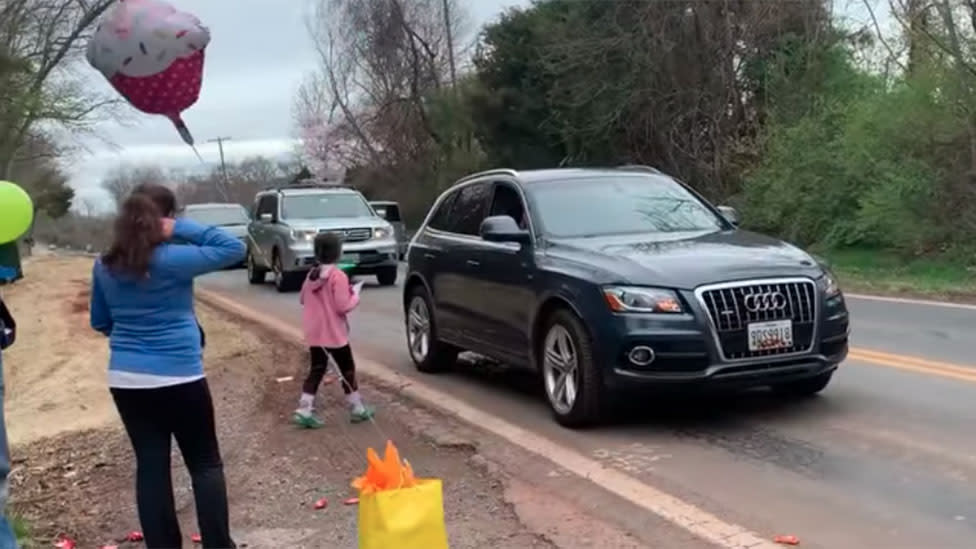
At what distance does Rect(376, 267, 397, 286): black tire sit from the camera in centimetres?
2115

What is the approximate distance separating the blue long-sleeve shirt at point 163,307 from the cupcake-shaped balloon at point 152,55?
1.95 metres

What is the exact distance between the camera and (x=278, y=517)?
6.07 meters

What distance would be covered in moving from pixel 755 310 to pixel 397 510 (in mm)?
3504

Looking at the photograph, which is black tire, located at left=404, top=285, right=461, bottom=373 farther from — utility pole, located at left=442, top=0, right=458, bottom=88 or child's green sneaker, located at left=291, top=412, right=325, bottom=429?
utility pole, located at left=442, top=0, right=458, bottom=88

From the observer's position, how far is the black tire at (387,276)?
833 inches

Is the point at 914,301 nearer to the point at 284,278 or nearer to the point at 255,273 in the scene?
the point at 284,278

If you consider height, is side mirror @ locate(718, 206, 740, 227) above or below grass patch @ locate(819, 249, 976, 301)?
above

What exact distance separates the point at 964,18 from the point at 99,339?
49.2 ft

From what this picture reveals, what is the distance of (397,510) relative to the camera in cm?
447

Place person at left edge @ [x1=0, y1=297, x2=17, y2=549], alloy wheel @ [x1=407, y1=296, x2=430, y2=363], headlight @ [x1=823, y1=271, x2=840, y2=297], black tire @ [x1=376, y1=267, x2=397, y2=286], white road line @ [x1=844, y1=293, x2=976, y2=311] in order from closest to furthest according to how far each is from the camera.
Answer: person at left edge @ [x1=0, y1=297, x2=17, y2=549] → headlight @ [x1=823, y1=271, x2=840, y2=297] → alloy wheel @ [x1=407, y1=296, x2=430, y2=363] → white road line @ [x1=844, y1=293, x2=976, y2=311] → black tire @ [x1=376, y1=267, x2=397, y2=286]

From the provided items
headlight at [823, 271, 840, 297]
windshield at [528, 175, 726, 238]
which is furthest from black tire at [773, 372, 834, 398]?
windshield at [528, 175, 726, 238]

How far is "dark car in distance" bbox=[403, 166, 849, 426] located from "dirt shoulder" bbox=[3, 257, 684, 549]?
2.73 ft

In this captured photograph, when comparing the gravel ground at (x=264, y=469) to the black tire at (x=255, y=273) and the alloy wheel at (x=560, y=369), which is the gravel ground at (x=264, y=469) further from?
the black tire at (x=255, y=273)

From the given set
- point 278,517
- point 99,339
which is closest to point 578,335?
point 278,517
